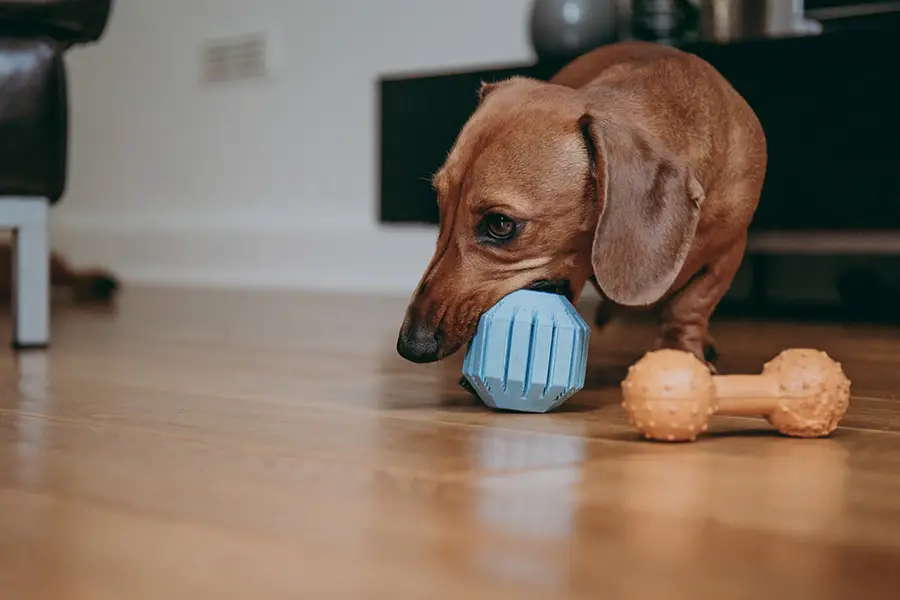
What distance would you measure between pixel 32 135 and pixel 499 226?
100 centimetres

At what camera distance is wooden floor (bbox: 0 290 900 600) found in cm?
65

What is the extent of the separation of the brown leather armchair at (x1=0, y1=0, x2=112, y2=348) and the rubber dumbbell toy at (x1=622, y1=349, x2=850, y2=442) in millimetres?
1251

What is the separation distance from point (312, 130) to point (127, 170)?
1.00 meters

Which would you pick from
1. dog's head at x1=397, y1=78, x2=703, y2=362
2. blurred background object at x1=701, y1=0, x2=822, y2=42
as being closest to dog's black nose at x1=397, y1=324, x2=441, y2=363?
dog's head at x1=397, y1=78, x2=703, y2=362

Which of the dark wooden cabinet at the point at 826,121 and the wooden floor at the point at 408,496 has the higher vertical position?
the dark wooden cabinet at the point at 826,121

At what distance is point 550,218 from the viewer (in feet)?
4.26

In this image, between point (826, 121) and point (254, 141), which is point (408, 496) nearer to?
point (826, 121)

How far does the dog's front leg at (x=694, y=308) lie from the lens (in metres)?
1.55

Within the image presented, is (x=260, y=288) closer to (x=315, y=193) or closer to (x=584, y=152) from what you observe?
(x=315, y=193)

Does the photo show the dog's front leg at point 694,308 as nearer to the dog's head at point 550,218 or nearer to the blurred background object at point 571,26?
the dog's head at point 550,218

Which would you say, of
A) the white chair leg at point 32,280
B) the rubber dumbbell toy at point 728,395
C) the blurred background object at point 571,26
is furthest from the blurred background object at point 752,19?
the rubber dumbbell toy at point 728,395

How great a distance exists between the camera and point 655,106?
1444mm

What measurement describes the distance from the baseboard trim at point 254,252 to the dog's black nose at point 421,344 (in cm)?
211

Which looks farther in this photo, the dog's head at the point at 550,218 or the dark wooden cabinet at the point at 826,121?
the dark wooden cabinet at the point at 826,121
